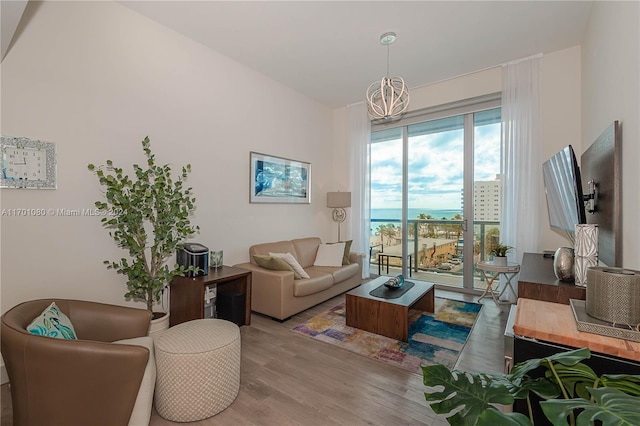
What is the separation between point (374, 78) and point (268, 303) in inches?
137

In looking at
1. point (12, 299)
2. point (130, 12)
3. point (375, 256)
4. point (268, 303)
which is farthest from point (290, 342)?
point (130, 12)

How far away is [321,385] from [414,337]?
3.92 feet

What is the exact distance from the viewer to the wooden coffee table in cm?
271

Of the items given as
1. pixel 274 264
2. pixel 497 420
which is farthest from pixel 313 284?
pixel 497 420

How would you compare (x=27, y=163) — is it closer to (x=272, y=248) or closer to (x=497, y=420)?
(x=272, y=248)

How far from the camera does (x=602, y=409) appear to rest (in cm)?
64

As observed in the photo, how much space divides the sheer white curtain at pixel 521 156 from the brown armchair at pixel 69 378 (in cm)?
423

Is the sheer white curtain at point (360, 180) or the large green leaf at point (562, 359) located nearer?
the large green leaf at point (562, 359)

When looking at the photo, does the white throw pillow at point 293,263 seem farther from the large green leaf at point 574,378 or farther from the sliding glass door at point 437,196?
the large green leaf at point 574,378

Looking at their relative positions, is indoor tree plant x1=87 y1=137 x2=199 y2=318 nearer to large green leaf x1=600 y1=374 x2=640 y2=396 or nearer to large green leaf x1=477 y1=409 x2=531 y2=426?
large green leaf x1=477 y1=409 x2=531 y2=426

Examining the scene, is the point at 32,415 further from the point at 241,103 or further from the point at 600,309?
the point at 241,103

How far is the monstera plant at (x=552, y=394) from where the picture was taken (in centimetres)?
64

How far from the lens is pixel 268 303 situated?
3246 mm

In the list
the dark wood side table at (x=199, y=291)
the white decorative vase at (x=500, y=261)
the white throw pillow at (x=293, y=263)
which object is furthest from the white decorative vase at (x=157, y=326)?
the white decorative vase at (x=500, y=261)
